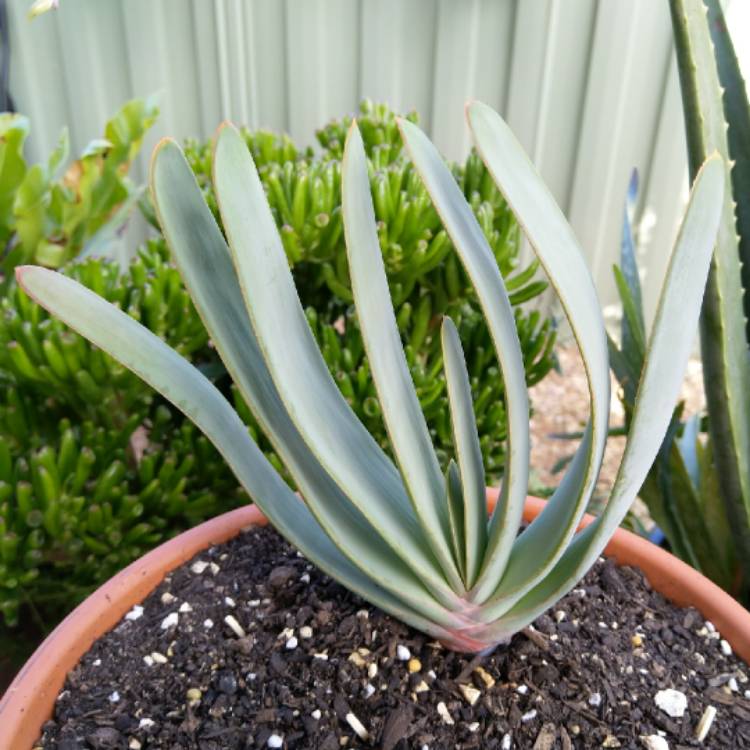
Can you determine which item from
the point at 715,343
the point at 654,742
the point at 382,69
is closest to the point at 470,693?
the point at 654,742

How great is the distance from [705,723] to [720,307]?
357 millimetres

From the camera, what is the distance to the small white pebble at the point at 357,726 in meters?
0.52

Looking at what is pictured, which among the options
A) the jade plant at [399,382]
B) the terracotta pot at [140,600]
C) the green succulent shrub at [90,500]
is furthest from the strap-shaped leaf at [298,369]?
the green succulent shrub at [90,500]

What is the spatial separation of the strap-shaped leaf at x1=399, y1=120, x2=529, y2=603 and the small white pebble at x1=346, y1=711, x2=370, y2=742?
17 cm

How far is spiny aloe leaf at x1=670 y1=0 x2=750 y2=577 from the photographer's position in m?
0.62

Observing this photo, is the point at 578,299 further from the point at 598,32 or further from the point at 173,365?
the point at 598,32

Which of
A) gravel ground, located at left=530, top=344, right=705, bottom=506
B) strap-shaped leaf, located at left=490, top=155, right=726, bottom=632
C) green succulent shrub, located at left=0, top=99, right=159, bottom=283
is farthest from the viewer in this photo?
gravel ground, located at left=530, top=344, right=705, bottom=506

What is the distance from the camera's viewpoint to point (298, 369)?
1.44ft

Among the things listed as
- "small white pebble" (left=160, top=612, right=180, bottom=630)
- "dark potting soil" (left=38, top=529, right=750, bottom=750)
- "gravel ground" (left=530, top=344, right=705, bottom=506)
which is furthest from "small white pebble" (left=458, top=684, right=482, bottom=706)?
"gravel ground" (left=530, top=344, right=705, bottom=506)

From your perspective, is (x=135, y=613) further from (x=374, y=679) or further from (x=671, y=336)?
(x=671, y=336)

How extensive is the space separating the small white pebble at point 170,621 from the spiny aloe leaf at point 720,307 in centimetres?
54

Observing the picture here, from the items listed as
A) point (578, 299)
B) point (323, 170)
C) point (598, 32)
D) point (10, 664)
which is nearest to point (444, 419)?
point (323, 170)

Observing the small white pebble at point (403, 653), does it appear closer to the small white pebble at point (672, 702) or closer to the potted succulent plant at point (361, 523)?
the potted succulent plant at point (361, 523)

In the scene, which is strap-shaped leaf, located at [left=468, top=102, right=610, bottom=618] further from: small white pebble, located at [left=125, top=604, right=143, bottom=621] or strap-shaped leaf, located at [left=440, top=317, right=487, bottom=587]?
small white pebble, located at [left=125, top=604, right=143, bottom=621]
